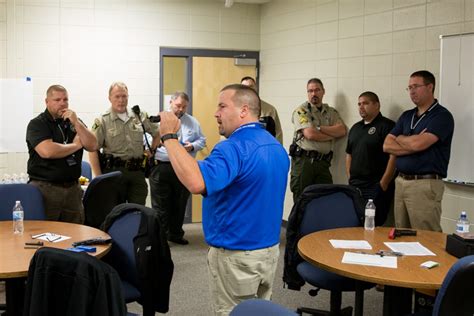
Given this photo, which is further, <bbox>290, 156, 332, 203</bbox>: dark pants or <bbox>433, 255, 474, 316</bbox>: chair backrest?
<bbox>290, 156, 332, 203</bbox>: dark pants

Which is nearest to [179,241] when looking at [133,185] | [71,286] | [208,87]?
[133,185]

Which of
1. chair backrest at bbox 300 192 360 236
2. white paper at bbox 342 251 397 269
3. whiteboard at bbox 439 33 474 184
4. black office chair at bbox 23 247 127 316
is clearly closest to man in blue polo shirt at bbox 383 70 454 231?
whiteboard at bbox 439 33 474 184

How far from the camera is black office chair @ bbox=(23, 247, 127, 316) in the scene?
2.17m

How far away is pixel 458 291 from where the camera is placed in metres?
2.44

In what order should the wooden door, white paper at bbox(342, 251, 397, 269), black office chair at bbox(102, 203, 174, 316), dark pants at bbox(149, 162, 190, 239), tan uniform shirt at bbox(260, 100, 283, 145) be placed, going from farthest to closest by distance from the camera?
1. the wooden door
2. tan uniform shirt at bbox(260, 100, 283, 145)
3. dark pants at bbox(149, 162, 190, 239)
4. black office chair at bbox(102, 203, 174, 316)
5. white paper at bbox(342, 251, 397, 269)

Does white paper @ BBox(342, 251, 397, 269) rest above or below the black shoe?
above

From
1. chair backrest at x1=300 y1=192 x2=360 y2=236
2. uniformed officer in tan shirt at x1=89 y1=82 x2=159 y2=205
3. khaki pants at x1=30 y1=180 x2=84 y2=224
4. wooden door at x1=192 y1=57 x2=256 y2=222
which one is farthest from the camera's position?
wooden door at x1=192 y1=57 x2=256 y2=222

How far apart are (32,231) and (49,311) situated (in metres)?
1.51

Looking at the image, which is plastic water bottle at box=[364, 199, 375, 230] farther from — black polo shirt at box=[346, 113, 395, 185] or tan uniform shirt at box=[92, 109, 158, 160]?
tan uniform shirt at box=[92, 109, 158, 160]

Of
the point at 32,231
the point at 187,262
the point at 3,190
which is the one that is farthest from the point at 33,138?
the point at 187,262

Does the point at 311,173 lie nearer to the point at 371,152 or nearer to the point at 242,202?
the point at 371,152

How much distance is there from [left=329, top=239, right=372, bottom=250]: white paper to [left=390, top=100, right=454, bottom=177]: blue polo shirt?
1411 mm

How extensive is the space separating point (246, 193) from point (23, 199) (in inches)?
84.8

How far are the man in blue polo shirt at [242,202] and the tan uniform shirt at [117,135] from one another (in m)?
3.11
